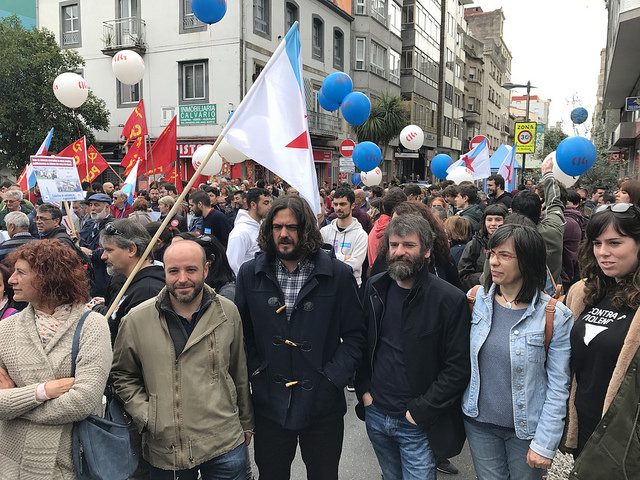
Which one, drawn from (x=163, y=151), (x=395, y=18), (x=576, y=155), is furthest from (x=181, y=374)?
(x=395, y=18)

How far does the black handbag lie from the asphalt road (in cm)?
168

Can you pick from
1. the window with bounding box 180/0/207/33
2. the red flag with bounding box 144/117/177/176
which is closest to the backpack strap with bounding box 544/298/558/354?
the red flag with bounding box 144/117/177/176

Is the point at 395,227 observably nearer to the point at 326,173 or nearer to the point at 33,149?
the point at 33,149

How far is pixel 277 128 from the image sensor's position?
312 cm

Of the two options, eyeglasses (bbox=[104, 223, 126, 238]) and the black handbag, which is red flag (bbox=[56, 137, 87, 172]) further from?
the black handbag

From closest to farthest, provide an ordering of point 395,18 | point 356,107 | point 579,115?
point 356,107 < point 579,115 < point 395,18

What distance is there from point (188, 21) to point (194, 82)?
2.50 metres

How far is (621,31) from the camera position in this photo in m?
12.5

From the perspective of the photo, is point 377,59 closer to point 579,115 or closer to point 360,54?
point 360,54

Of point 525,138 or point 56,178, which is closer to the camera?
point 56,178

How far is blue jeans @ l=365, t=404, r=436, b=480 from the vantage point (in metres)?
2.52

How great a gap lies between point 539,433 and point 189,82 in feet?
69.0

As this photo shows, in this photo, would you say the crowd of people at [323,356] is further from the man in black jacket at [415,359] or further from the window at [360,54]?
the window at [360,54]

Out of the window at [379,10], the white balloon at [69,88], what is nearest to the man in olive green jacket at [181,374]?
the white balloon at [69,88]
